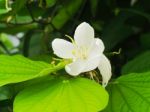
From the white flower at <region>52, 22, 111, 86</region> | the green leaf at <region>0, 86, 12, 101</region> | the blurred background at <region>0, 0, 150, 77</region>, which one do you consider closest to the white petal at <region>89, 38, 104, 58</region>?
the white flower at <region>52, 22, 111, 86</region>

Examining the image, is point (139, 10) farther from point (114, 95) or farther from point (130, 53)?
point (114, 95)

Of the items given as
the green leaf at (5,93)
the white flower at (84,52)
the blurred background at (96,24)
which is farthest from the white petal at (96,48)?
the blurred background at (96,24)

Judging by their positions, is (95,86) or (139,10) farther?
(139,10)

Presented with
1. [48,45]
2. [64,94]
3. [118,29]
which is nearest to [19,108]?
[64,94]

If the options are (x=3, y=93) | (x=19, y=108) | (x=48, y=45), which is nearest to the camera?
(x=19, y=108)

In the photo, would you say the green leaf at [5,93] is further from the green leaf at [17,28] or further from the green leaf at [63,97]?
the green leaf at [17,28]

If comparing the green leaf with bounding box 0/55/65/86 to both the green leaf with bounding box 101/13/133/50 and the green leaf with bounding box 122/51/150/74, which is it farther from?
the green leaf with bounding box 101/13/133/50
